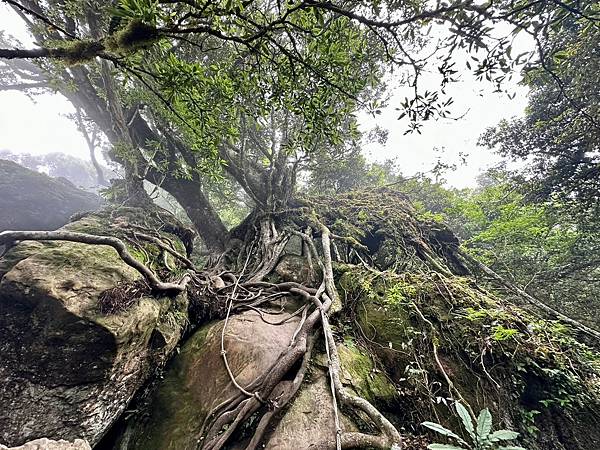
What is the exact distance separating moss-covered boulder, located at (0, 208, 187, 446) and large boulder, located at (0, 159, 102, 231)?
601 inches

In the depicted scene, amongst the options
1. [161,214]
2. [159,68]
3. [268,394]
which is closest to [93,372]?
[268,394]

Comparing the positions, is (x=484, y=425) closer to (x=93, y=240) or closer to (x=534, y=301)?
(x=534, y=301)

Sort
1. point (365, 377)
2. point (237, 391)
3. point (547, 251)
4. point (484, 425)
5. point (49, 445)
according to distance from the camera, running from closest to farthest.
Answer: point (49, 445) < point (484, 425) < point (237, 391) < point (365, 377) < point (547, 251)

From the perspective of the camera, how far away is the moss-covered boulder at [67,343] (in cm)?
182

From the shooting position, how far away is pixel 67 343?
1951mm

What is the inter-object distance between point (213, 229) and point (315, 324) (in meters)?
4.98

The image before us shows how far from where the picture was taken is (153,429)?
212 cm

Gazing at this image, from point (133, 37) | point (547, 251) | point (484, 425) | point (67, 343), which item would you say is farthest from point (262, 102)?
point (547, 251)

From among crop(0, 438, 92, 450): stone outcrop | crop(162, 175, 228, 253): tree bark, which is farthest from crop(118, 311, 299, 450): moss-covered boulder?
crop(162, 175, 228, 253): tree bark

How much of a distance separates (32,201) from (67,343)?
56.5 ft

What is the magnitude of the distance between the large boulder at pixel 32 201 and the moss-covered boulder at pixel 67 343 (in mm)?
15277

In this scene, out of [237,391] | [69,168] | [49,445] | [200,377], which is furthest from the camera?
[69,168]

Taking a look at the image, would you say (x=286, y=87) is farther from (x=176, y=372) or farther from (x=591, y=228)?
(x=591, y=228)

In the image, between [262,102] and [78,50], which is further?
[262,102]
